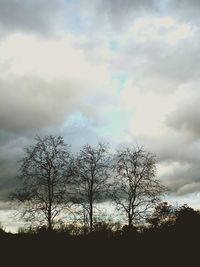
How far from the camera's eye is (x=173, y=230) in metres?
12.5

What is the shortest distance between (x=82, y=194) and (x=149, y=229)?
93.7 feet

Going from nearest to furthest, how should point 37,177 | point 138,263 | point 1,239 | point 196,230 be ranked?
point 138,263 < point 196,230 < point 1,239 < point 37,177

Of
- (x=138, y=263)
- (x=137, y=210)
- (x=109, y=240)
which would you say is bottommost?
(x=138, y=263)

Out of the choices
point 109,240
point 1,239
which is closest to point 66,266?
point 109,240

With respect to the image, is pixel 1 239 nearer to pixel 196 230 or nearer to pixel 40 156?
pixel 196 230

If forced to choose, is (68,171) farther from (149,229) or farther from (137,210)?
(149,229)

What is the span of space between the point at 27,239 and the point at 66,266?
2023 mm

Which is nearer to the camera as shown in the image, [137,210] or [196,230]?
[196,230]

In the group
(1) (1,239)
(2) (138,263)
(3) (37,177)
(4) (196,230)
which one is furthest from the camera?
(3) (37,177)

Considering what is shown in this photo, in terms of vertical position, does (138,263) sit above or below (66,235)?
below

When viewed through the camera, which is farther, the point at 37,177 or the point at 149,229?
the point at 37,177

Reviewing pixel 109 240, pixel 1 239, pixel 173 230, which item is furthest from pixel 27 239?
pixel 173 230

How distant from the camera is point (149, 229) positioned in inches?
519

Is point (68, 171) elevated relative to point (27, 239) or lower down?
elevated
